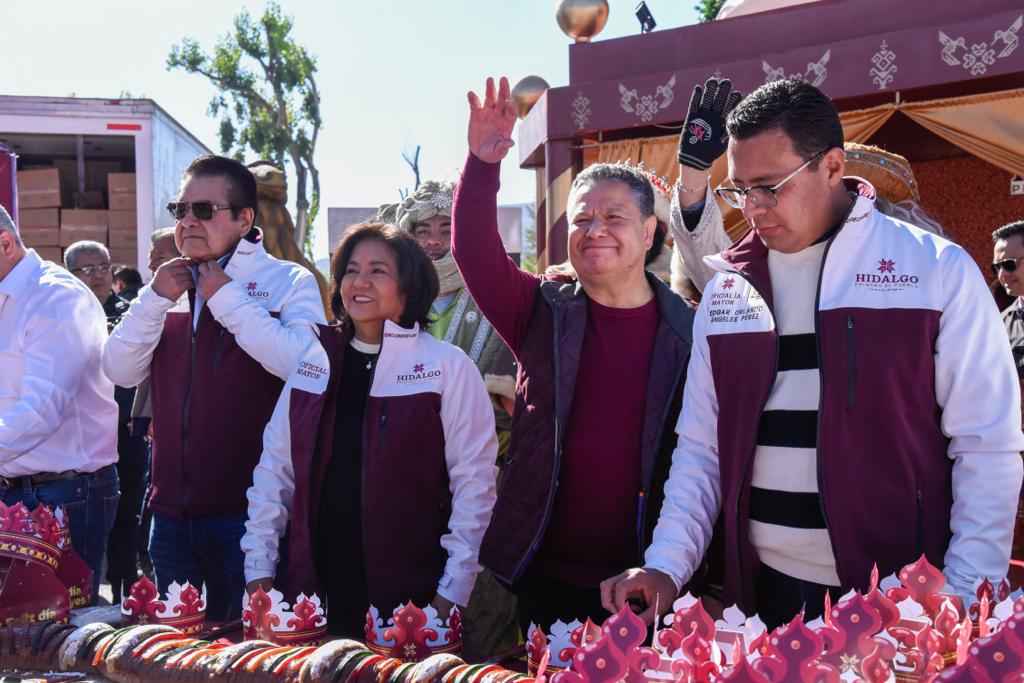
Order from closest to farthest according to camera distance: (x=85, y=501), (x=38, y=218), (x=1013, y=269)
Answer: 1. (x=85, y=501)
2. (x=1013, y=269)
3. (x=38, y=218)

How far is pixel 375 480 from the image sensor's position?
2.46 metres

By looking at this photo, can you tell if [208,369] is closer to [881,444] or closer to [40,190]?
[881,444]

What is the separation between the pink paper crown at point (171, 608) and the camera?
2141 mm

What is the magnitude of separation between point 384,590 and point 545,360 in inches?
26.8

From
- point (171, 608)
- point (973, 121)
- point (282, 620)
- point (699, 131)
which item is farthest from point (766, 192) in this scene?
point (973, 121)

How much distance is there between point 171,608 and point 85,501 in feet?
4.00

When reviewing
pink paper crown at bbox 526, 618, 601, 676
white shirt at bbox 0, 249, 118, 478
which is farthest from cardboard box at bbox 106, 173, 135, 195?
pink paper crown at bbox 526, 618, 601, 676

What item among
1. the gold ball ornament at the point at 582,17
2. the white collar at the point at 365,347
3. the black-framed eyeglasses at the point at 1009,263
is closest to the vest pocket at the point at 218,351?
the white collar at the point at 365,347

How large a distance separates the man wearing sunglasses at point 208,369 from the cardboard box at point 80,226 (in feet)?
16.8

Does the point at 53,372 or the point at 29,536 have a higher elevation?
the point at 53,372

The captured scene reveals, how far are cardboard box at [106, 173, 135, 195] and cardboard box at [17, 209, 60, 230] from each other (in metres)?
0.44

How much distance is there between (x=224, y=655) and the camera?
5.85 ft

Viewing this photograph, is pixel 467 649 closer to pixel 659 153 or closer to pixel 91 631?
pixel 91 631

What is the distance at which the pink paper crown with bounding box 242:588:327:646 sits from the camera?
1.99 meters
